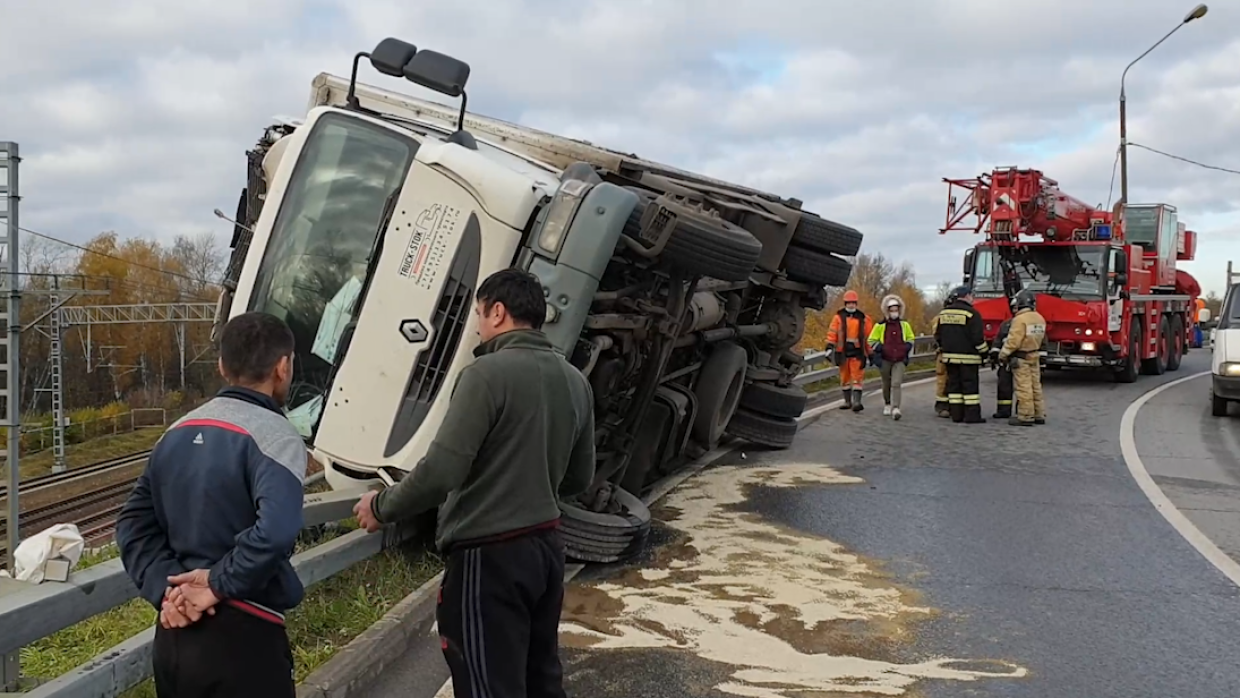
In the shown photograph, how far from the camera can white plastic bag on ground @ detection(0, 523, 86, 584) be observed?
107 inches

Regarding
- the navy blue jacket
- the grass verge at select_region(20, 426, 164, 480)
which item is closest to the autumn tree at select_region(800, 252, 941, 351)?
the grass verge at select_region(20, 426, 164, 480)

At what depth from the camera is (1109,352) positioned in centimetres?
1576

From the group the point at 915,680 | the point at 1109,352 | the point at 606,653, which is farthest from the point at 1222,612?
the point at 1109,352

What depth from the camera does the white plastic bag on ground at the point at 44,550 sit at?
2.71 m

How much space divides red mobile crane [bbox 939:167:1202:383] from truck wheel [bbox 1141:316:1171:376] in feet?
1.45

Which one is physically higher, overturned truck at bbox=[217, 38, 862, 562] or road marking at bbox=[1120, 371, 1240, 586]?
overturned truck at bbox=[217, 38, 862, 562]

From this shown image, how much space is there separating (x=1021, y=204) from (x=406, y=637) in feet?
46.9

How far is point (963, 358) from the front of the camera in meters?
12.1

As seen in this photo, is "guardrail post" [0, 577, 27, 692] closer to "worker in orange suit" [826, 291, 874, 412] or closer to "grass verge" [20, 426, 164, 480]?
"worker in orange suit" [826, 291, 874, 412]

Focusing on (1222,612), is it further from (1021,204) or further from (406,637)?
(1021,204)

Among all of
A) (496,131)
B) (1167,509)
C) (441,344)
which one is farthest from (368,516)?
(1167,509)

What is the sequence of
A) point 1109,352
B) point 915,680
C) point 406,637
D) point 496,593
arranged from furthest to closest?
point 1109,352
point 406,637
point 915,680
point 496,593

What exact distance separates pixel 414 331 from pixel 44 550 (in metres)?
2.31

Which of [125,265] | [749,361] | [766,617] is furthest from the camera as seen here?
[125,265]
